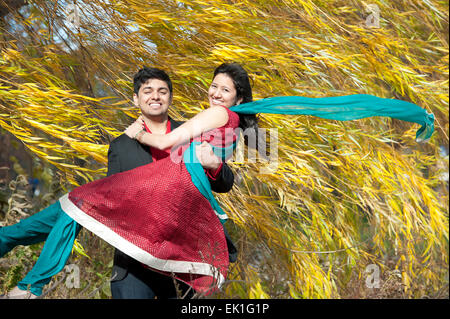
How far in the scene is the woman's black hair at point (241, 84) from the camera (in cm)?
227

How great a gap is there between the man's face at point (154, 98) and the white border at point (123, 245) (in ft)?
1.55

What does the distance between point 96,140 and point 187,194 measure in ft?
4.30

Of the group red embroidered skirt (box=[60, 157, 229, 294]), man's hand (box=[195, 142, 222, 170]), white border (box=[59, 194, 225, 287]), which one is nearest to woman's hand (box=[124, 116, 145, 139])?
red embroidered skirt (box=[60, 157, 229, 294])

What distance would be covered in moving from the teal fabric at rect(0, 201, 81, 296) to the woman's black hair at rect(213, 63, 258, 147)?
0.82m

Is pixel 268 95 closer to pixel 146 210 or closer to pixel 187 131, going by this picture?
pixel 187 131

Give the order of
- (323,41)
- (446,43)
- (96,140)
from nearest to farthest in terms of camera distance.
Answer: (96,140)
(323,41)
(446,43)

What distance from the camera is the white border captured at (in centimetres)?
204

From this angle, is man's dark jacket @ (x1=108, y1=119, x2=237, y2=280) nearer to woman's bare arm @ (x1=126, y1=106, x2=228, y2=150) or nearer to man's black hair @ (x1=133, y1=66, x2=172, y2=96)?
woman's bare arm @ (x1=126, y1=106, x2=228, y2=150)

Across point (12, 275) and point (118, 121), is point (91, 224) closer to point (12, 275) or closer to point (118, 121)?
point (12, 275)

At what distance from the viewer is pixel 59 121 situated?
2.88m

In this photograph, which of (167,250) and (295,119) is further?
(295,119)

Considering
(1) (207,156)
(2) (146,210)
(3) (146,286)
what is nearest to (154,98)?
(1) (207,156)

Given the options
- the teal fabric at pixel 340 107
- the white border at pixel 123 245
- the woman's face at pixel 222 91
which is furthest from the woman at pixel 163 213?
the teal fabric at pixel 340 107

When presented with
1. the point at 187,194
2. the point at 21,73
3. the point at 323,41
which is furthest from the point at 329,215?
the point at 21,73
